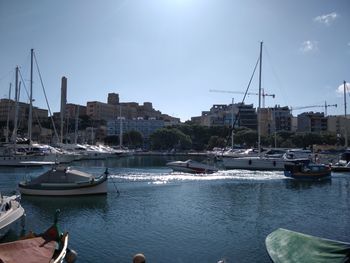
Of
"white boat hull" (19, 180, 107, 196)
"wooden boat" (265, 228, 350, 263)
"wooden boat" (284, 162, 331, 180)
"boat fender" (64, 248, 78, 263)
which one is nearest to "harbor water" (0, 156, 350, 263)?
"white boat hull" (19, 180, 107, 196)

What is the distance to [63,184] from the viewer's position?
3894 centimetres

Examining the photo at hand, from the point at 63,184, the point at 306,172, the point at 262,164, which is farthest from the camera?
the point at 262,164

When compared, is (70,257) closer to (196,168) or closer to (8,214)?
(8,214)

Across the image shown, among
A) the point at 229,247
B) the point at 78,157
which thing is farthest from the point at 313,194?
the point at 78,157

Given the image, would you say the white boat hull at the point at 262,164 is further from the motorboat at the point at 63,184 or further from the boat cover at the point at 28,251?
the boat cover at the point at 28,251

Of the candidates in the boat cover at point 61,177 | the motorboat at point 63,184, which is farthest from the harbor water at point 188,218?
the boat cover at point 61,177

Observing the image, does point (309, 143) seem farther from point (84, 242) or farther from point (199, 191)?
point (84, 242)

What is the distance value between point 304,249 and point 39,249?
11.3 meters

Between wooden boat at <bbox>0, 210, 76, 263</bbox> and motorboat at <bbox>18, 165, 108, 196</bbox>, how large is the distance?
20.9m

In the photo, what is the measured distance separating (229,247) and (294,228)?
6.99m

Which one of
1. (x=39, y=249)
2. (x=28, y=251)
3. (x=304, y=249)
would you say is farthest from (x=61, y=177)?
(x=304, y=249)

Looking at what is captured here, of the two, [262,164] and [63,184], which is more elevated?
[262,164]

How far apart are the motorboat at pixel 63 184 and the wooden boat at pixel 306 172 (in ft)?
110

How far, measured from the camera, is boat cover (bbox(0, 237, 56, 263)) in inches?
609
